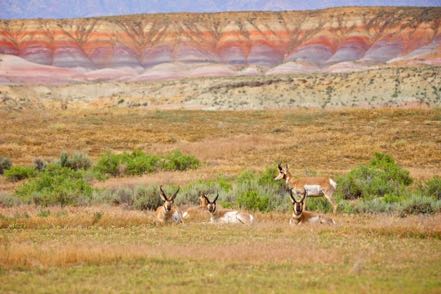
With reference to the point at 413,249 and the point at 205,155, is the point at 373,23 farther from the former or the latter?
the point at 413,249

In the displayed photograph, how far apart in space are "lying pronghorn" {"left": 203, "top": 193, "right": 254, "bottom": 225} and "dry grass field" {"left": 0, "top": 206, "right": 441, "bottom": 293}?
1.25 feet

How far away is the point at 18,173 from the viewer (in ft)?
100

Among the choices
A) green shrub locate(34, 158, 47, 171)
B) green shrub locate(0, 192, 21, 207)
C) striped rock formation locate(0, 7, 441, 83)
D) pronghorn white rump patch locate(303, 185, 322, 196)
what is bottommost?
green shrub locate(0, 192, 21, 207)

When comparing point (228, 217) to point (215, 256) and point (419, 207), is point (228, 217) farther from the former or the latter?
point (419, 207)

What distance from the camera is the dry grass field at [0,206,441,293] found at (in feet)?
35.0

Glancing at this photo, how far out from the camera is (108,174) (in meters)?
32.0

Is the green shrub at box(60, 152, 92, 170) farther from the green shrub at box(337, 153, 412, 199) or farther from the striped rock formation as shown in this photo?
the striped rock formation

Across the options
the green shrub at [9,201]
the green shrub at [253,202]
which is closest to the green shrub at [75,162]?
the green shrub at [9,201]

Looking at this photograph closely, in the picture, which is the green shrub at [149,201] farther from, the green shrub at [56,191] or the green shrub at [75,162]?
the green shrub at [75,162]

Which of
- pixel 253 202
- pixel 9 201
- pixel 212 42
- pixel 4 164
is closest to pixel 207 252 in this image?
pixel 253 202

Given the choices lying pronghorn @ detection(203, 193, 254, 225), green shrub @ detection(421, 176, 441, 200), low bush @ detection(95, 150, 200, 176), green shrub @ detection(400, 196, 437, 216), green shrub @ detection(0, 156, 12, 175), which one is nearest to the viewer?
lying pronghorn @ detection(203, 193, 254, 225)

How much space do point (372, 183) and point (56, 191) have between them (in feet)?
34.1

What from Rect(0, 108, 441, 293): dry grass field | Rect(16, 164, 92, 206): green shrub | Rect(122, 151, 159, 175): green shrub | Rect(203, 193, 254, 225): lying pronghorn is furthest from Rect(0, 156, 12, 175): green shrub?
Rect(203, 193, 254, 225): lying pronghorn

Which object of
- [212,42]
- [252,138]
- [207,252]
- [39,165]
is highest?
[212,42]
